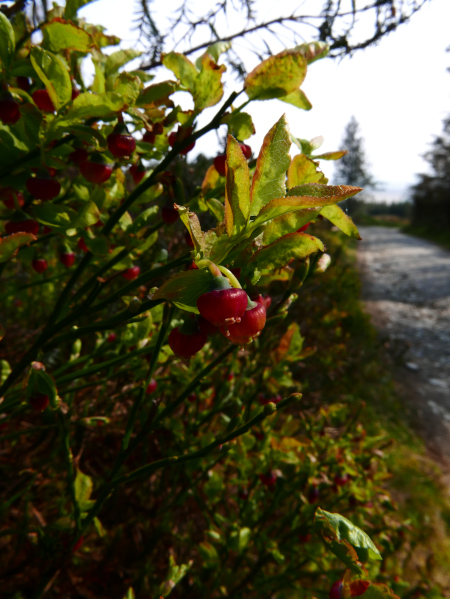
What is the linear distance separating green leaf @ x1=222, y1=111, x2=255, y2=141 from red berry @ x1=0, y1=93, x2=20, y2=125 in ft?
1.32

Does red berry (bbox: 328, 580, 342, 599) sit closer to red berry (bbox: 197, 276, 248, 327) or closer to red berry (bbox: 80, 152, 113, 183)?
red berry (bbox: 197, 276, 248, 327)

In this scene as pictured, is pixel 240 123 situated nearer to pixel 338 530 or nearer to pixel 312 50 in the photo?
pixel 312 50

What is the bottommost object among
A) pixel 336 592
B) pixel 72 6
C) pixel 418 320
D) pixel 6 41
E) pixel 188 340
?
pixel 418 320

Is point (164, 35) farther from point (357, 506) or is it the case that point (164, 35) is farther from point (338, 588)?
point (357, 506)

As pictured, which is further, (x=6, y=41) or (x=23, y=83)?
(x=23, y=83)

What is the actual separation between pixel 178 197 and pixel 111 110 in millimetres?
189

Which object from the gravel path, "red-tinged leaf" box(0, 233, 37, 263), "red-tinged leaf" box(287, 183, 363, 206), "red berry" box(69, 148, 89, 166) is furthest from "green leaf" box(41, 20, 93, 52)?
the gravel path

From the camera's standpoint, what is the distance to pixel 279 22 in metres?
1.65

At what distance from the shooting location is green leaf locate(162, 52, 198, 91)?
74 centimetres

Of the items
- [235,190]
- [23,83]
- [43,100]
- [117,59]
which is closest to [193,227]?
[235,190]

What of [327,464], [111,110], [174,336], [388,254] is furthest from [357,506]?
[388,254]

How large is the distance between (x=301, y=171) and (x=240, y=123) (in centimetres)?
22

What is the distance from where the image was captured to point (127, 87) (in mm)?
703

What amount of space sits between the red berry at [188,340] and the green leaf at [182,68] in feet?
1.64
